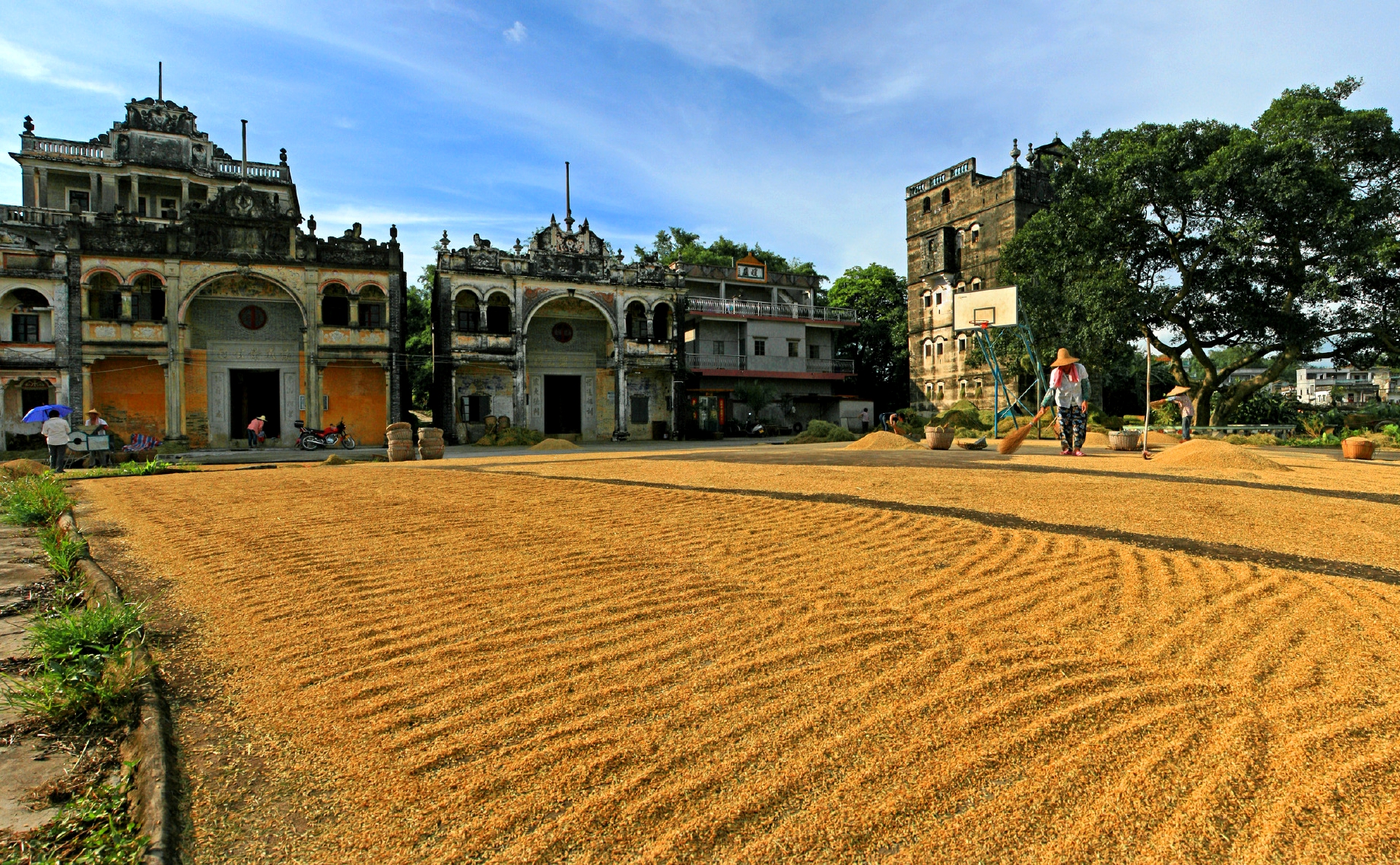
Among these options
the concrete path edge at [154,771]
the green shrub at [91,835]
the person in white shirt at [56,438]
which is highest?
the person in white shirt at [56,438]

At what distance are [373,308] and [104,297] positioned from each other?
8.64 metres

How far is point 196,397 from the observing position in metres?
26.0

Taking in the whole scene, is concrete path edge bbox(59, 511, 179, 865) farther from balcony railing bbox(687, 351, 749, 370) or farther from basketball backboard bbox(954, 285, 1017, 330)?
balcony railing bbox(687, 351, 749, 370)

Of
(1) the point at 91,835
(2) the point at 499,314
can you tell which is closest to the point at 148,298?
(2) the point at 499,314

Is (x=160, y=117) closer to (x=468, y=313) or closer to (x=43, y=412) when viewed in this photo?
(x=468, y=313)

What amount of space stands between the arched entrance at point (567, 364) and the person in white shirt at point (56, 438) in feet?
55.7

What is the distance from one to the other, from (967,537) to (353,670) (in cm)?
448

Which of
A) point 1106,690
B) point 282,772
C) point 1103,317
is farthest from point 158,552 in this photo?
point 1103,317

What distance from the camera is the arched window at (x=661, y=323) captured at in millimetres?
33062

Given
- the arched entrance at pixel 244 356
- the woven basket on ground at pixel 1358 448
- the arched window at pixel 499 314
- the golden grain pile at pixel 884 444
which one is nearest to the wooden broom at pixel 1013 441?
the golden grain pile at pixel 884 444

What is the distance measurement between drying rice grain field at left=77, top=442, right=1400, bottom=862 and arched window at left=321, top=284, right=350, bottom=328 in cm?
2341

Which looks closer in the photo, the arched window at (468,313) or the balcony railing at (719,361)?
the arched window at (468,313)

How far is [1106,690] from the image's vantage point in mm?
2916

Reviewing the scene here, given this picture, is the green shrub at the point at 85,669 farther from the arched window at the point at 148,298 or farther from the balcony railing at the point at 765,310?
the balcony railing at the point at 765,310
